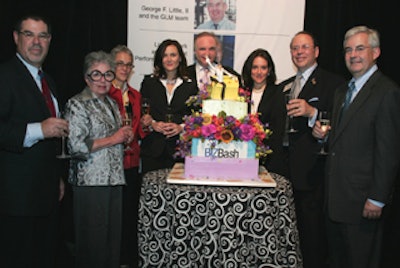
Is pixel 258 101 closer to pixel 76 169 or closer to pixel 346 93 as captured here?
pixel 346 93

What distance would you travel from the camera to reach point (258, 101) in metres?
4.06

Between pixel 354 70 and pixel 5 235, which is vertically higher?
pixel 354 70

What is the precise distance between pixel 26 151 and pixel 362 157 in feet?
7.62

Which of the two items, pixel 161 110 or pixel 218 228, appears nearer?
pixel 218 228

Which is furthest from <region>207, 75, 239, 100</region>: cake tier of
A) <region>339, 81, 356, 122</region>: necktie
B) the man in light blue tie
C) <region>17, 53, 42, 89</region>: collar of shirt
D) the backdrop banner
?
the man in light blue tie

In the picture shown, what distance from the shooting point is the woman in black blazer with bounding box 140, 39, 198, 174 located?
12.9 feet

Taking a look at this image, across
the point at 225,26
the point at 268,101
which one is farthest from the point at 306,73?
the point at 225,26

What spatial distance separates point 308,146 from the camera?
362 cm

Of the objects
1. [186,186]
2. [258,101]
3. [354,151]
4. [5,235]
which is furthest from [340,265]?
[5,235]

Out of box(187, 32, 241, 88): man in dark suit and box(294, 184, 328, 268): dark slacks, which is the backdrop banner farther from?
box(294, 184, 328, 268): dark slacks

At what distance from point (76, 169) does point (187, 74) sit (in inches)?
61.3

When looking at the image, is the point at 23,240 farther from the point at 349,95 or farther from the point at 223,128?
the point at 349,95

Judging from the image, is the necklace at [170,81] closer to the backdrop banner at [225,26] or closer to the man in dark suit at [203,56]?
the man in dark suit at [203,56]

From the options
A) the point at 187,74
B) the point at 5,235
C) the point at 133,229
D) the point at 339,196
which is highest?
the point at 187,74
